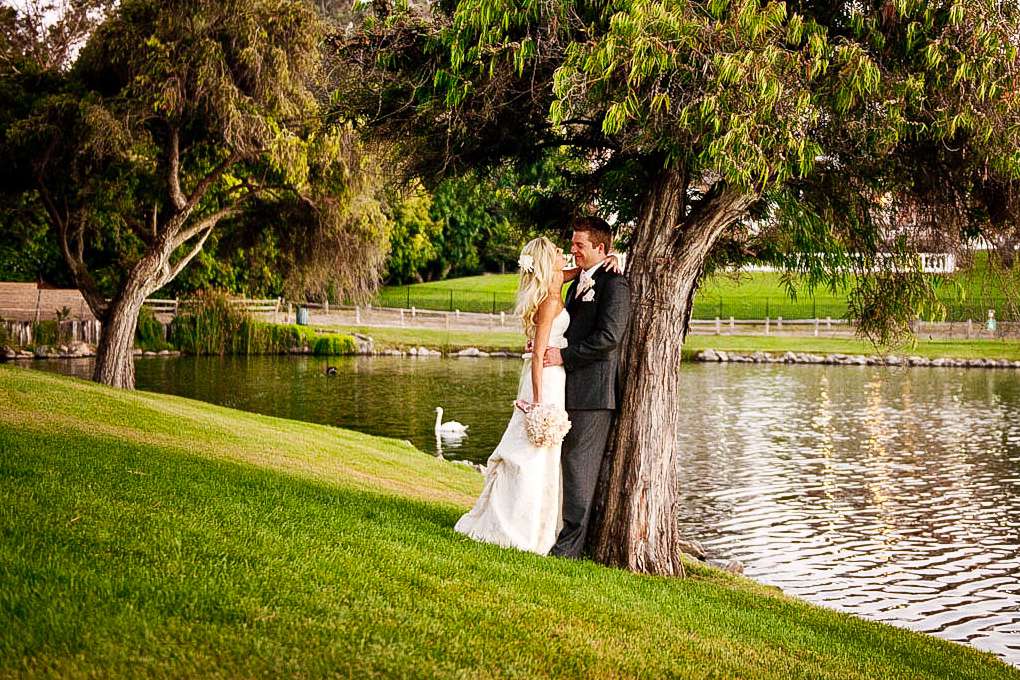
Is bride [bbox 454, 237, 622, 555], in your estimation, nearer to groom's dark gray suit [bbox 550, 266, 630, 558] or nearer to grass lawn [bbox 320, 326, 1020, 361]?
groom's dark gray suit [bbox 550, 266, 630, 558]

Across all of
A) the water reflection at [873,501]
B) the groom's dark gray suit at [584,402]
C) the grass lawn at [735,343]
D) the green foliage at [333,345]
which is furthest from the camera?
the grass lawn at [735,343]

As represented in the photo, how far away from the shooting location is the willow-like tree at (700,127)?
308 inches

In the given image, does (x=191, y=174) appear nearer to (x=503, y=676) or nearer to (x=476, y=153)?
(x=476, y=153)

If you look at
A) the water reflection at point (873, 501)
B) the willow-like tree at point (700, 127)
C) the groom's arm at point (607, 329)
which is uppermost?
the willow-like tree at point (700, 127)

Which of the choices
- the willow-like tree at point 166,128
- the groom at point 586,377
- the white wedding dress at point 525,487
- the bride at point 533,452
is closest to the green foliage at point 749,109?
the groom at point 586,377

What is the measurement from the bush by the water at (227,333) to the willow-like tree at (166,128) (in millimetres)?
19572

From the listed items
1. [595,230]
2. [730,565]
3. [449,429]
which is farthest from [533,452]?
[449,429]

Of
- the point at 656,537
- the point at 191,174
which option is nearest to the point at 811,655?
the point at 656,537

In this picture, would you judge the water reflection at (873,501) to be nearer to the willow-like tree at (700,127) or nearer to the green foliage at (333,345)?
the willow-like tree at (700,127)

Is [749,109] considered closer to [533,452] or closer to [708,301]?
[533,452]

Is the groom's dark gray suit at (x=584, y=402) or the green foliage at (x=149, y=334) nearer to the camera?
the groom's dark gray suit at (x=584, y=402)

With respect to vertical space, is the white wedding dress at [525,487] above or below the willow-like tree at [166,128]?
below

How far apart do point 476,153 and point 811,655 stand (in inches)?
238

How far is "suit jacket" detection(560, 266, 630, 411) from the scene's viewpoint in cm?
845
